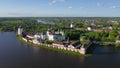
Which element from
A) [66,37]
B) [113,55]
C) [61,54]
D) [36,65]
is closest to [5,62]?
[36,65]

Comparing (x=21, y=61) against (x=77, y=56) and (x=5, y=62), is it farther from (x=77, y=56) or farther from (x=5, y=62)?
(x=77, y=56)

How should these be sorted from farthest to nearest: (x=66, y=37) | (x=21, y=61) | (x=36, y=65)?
(x=66, y=37)
(x=21, y=61)
(x=36, y=65)

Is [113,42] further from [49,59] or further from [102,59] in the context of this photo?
[49,59]

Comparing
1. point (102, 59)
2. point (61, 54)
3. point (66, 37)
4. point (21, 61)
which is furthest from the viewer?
point (66, 37)

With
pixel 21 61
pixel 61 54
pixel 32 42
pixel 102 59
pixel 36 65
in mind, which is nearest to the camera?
pixel 36 65

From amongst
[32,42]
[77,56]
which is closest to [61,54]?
[77,56]

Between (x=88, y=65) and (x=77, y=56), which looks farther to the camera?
(x=77, y=56)

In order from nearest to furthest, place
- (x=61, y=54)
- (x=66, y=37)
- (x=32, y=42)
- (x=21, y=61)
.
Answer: (x=21, y=61) → (x=61, y=54) → (x=32, y=42) → (x=66, y=37)

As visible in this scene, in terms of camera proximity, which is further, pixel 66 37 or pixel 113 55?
pixel 66 37
